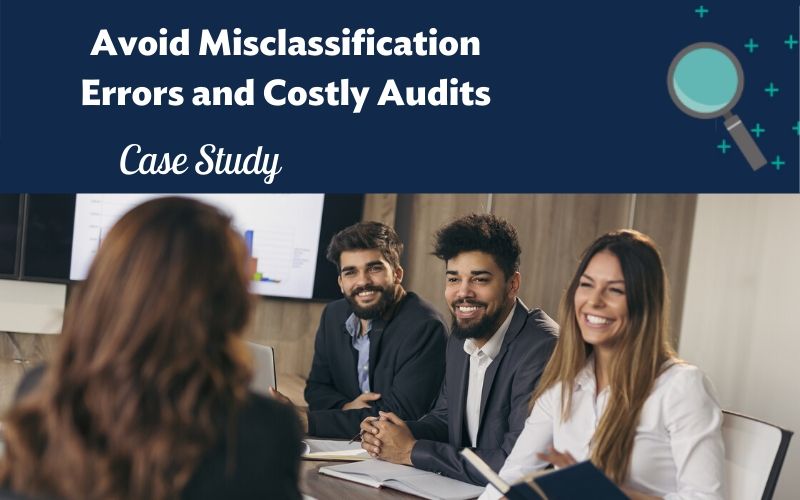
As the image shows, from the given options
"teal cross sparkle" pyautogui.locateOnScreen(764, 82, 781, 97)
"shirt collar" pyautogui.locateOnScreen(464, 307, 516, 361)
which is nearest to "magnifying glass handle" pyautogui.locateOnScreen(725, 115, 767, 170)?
"teal cross sparkle" pyautogui.locateOnScreen(764, 82, 781, 97)

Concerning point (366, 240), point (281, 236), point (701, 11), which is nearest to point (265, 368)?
point (366, 240)

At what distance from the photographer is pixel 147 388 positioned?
112cm

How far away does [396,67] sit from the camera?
4.57 meters

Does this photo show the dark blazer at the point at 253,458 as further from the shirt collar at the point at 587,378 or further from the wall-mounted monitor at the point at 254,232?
the wall-mounted monitor at the point at 254,232

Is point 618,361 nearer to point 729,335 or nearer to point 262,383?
point 262,383

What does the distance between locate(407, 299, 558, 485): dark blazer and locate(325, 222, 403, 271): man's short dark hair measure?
72 centimetres

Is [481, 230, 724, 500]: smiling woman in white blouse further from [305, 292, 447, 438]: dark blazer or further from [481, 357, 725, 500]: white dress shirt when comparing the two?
[305, 292, 447, 438]: dark blazer

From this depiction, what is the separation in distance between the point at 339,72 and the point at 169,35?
2.73ft

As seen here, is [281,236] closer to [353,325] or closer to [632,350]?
[353,325]

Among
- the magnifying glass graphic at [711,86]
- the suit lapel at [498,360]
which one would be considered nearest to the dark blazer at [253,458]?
the suit lapel at [498,360]

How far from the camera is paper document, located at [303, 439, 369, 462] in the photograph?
102 inches

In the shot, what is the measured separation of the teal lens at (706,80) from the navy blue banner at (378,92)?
0.8 inches

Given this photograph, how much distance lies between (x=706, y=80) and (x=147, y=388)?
138 inches

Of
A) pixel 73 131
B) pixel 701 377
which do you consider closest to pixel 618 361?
pixel 701 377
